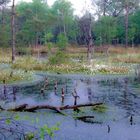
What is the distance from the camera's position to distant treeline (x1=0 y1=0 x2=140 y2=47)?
2347 inches

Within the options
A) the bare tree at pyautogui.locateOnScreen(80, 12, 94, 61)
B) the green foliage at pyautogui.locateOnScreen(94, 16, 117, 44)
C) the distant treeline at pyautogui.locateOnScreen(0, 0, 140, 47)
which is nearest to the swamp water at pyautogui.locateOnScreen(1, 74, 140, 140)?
the bare tree at pyautogui.locateOnScreen(80, 12, 94, 61)

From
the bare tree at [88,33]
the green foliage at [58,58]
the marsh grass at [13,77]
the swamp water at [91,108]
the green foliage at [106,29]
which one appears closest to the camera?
the swamp water at [91,108]

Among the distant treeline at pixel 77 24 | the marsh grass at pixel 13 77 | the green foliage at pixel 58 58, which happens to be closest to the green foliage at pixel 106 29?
the distant treeline at pixel 77 24

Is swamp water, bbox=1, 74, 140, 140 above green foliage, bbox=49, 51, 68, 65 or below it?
below

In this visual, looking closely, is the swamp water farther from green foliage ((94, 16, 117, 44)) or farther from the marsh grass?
green foliage ((94, 16, 117, 44))

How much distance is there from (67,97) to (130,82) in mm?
8018

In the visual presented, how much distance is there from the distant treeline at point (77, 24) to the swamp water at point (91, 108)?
91.3 feet

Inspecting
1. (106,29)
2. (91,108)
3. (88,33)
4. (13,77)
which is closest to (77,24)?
(106,29)

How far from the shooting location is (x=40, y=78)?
27.4 meters

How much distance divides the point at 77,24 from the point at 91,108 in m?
55.4

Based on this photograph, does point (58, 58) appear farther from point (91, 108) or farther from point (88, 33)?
point (88, 33)

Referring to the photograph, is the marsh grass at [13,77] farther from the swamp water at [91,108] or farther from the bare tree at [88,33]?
the bare tree at [88,33]

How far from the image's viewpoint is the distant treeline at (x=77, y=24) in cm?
5962

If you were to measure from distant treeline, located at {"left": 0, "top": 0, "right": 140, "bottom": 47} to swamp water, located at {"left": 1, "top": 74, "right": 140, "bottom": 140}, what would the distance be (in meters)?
27.8
